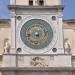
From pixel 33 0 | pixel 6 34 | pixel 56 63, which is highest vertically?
pixel 33 0

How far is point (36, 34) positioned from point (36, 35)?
0.05 meters

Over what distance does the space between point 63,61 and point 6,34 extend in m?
3.00

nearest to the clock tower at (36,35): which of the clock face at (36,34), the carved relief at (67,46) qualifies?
the clock face at (36,34)

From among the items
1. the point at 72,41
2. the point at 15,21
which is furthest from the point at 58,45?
the point at 15,21

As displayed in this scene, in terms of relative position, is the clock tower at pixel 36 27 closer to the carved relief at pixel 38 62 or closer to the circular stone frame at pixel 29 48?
the circular stone frame at pixel 29 48

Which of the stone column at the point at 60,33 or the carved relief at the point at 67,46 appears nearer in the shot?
the carved relief at the point at 67,46

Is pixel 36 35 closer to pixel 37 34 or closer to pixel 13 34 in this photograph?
pixel 37 34

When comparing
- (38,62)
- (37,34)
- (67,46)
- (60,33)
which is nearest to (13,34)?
(37,34)

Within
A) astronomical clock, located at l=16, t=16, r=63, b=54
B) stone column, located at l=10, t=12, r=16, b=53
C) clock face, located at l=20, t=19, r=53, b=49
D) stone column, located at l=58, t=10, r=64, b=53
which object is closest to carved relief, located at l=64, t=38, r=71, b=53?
stone column, located at l=58, t=10, r=64, b=53

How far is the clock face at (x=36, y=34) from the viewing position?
20.9 meters

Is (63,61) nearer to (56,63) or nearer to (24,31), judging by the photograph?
(56,63)

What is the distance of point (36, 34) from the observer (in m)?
21.0

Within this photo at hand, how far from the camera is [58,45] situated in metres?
20.8

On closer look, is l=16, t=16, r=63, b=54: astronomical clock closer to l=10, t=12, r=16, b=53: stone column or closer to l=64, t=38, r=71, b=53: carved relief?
l=10, t=12, r=16, b=53: stone column
